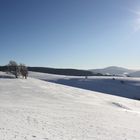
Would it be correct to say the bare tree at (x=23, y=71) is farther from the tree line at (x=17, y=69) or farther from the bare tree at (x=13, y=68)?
Answer: the bare tree at (x=13, y=68)

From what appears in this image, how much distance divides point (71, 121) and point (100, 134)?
15.1 ft

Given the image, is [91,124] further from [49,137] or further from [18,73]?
[18,73]

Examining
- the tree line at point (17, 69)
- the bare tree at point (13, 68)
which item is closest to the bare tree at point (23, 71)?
the tree line at point (17, 69)

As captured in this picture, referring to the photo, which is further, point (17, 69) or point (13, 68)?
point (13, 68)

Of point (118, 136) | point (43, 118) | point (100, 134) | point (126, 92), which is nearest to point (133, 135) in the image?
point (118, 136)

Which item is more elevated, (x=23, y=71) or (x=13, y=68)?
(x=13, y=68)

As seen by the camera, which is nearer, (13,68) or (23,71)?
(23,71)

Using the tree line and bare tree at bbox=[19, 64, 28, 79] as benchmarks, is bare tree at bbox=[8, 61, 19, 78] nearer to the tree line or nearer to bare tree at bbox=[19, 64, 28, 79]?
the tree line

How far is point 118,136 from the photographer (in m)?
19.5

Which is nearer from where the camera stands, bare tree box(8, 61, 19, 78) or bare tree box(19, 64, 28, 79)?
bare tree box(19, 64, 28, 79)

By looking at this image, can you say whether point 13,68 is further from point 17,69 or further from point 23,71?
point 23,71

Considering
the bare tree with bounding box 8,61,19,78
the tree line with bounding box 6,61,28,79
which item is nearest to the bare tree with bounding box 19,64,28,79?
the tree line with bounding box 6,61,28,79

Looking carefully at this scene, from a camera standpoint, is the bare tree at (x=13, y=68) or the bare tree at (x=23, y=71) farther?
the bare tree at (x=13, y=68)

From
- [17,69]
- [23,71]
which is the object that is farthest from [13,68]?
[23,71]
